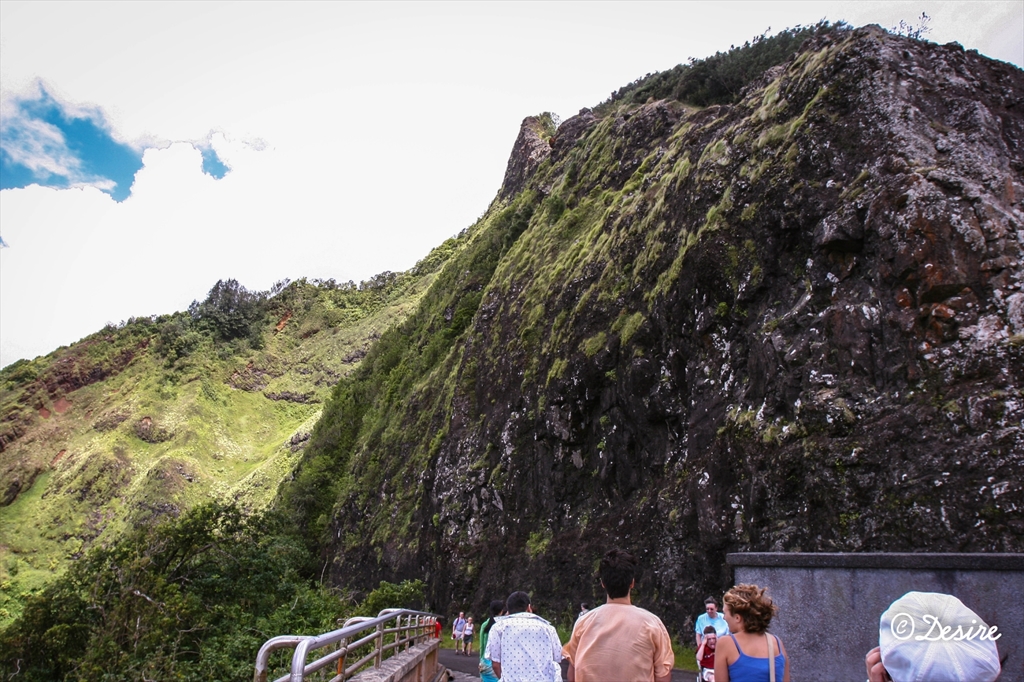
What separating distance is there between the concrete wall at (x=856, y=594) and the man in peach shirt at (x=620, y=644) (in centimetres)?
291

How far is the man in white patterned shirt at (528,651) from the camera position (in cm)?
487

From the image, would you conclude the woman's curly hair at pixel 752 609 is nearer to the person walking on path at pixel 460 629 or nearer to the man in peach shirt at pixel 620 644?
the man in peach shirt at pixel 620 644

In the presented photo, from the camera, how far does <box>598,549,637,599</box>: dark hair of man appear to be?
160 inches

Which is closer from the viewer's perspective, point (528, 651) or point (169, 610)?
point (528, 651)

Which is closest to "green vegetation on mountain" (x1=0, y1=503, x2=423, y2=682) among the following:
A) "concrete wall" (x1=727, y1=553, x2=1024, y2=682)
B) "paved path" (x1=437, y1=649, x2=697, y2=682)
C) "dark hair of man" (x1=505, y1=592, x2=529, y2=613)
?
"paved path" (x1=437, y1=649, x2=697, y2=682)

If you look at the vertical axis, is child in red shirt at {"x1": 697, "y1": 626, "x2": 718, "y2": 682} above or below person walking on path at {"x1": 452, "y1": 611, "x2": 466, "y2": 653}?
above

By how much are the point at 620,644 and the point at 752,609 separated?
73cm

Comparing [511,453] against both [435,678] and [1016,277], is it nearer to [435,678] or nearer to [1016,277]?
[435,678]

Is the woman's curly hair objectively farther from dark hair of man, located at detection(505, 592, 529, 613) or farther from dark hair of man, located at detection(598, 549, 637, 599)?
dark hair of man, located at detection(505, 592, 529, 613)

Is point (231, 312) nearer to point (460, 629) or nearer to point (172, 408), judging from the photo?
point (172, 408)

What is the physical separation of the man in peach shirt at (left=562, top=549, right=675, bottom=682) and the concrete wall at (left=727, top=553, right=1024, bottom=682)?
2.91 m

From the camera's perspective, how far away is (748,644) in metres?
3.92

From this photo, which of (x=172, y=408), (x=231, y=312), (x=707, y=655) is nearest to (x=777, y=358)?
(x=707, y=655)

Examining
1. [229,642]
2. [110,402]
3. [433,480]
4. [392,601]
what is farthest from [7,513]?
[229,642]
